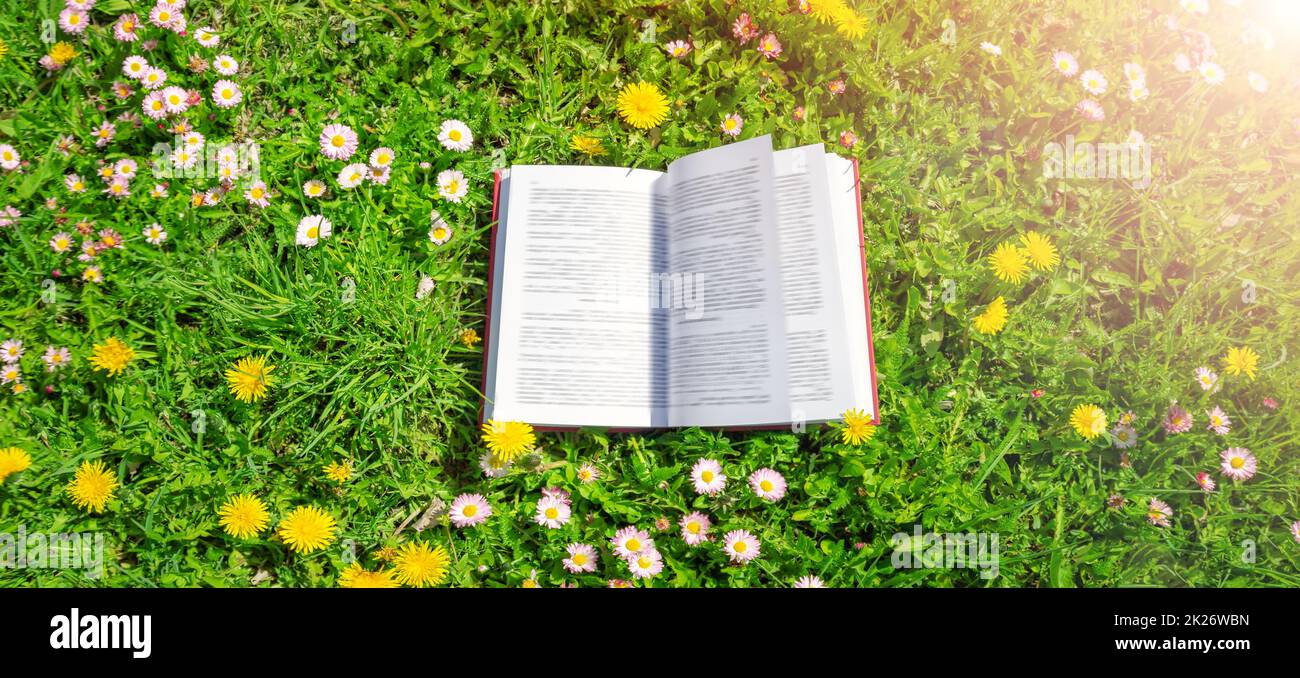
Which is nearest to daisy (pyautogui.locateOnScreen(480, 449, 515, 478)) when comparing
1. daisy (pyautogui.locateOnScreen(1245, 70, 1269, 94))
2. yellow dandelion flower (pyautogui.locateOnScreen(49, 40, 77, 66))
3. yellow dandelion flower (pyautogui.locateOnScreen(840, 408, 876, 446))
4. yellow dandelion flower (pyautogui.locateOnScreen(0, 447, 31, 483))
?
yellow dandelion flower (pyautogui.locateOnScreen(840, 408, 876, 446))

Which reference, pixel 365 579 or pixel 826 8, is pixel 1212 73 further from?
pixel 365 579

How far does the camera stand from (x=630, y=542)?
214 centimetres

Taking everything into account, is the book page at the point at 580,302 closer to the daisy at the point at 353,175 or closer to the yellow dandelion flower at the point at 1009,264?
the daisy at the point at 353,175

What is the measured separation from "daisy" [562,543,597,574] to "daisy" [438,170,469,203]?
1.29 meters

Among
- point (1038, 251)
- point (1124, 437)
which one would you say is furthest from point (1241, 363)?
point (1038, 251)

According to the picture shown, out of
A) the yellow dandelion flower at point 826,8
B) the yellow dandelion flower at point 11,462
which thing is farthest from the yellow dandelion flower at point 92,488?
the yellow dandelion flower at point 826,8

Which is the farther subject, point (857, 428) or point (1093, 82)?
point (1093, 82)

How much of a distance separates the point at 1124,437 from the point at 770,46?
188 cm

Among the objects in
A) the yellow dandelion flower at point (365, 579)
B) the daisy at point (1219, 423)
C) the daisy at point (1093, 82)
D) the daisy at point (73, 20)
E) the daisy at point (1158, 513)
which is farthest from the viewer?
the daisy at point (1093, 82)

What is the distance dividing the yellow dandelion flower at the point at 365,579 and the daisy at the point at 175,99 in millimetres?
1776

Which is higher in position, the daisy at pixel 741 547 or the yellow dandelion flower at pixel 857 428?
the yellow dandelion flower at pixel 857 428

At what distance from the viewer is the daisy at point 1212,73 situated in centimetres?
274
